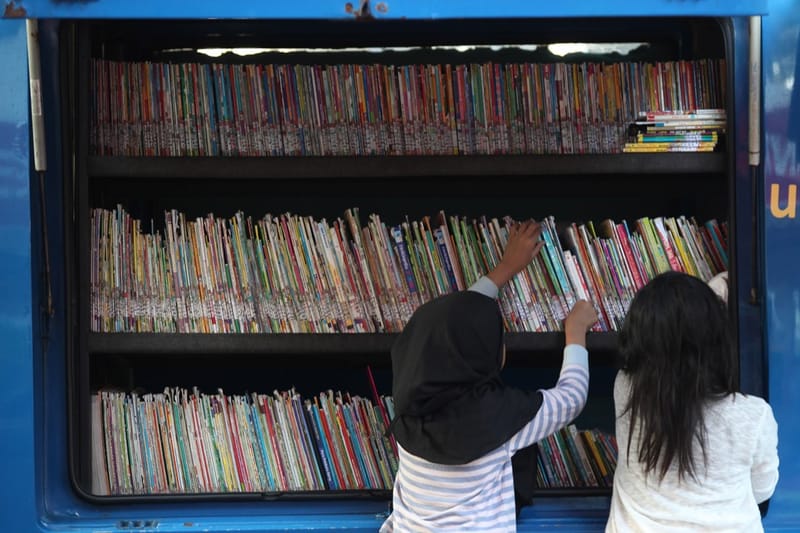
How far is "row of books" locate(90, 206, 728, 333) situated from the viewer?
2279 millimetres

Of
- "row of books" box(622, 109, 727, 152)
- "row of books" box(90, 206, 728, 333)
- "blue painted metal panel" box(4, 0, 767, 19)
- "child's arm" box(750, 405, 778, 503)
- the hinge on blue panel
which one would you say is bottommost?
the hinge on blue panel

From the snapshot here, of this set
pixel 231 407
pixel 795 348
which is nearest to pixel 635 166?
pixel 795 348

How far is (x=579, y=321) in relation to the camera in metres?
2.20

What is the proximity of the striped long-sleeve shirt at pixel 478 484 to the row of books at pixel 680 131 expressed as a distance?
2.04 ft

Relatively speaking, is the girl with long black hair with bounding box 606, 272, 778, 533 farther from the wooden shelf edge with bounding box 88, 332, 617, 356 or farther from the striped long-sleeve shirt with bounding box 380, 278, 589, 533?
the wooden shelf edge with bounding box 88, 332, 617, 356

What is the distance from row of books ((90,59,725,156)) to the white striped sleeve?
0.58 m

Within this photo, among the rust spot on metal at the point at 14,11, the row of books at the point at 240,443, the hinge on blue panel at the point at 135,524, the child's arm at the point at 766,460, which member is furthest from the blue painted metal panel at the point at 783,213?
the rust spot on metal at the point at 14,11

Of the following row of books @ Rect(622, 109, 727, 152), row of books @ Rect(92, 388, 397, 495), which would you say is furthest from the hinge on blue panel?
row of books @ Rect(622, 109, 727, 152)

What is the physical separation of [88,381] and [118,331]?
0.45 feet

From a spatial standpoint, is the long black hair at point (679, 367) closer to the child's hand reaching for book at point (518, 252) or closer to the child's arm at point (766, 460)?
the child's arm at point (766, 460)

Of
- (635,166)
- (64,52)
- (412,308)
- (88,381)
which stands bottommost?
(88,381)

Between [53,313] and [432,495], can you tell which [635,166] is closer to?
[432,495]

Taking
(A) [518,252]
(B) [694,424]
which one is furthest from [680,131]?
(B) [694,424]

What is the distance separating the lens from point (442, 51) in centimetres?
270
